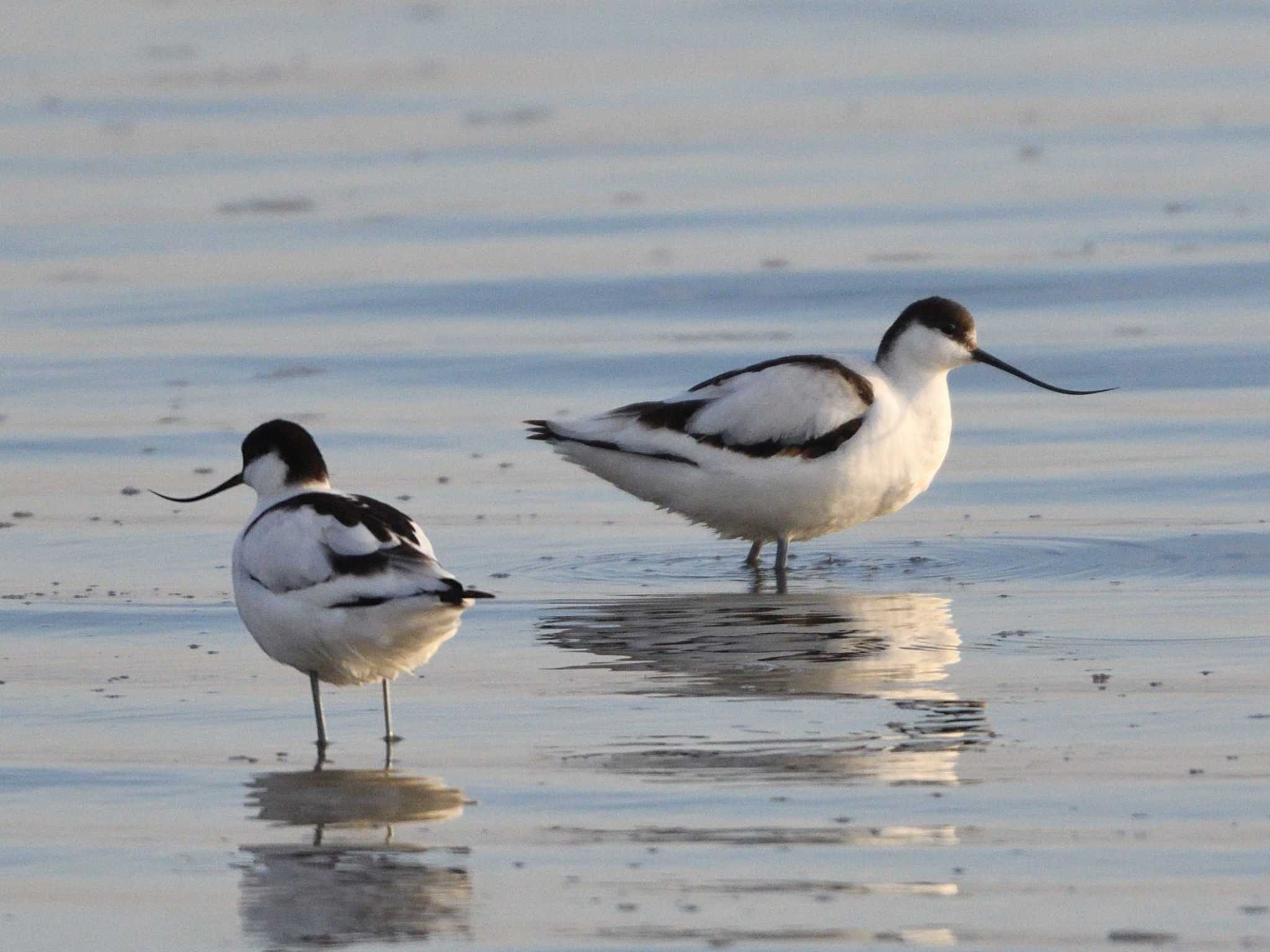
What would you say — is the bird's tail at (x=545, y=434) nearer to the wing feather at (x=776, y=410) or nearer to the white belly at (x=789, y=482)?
the white belly at (x=789, y=482)

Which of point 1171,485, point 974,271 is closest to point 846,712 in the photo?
point 1171,485

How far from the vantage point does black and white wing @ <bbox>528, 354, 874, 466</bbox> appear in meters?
9.52

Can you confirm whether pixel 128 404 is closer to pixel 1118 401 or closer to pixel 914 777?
pixel 1118 401

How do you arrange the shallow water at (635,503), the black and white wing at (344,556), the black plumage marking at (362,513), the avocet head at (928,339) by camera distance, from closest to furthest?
the shallow water at (635,503), the black and white wing at (344,556), the black plumage marking at (362,513), the avocet head at (928,339)

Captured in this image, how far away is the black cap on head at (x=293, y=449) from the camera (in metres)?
7.61

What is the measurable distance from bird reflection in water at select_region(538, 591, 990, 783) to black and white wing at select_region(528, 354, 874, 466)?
0.76 m

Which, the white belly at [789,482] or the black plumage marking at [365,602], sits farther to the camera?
the white belly at [789,482]

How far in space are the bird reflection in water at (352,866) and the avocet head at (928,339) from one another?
423 cm

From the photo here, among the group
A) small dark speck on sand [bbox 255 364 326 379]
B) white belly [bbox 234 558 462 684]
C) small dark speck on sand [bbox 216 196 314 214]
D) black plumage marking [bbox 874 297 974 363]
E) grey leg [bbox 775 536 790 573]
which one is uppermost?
black plumage marking [bbox 874 297 974 363]

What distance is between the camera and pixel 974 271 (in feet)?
49.3

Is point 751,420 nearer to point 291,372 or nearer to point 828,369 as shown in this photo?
point 828,369

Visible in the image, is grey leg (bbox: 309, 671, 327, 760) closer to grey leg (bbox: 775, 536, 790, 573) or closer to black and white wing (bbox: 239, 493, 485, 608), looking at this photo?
black and white wing (bbox: 239, 493, 485, 608)

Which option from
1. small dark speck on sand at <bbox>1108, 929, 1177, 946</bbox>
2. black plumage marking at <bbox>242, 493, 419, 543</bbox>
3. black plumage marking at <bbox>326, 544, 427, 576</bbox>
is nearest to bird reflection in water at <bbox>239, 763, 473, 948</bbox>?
black plumage marking at <bbox>326, 544, 427, 576</bbox>

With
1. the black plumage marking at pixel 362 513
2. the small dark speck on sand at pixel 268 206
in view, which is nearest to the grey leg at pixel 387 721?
the black plumage marking at pixel 362 513
